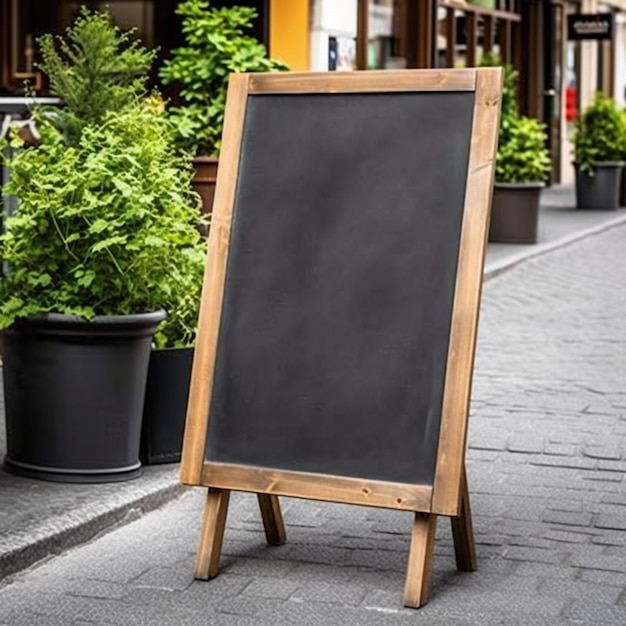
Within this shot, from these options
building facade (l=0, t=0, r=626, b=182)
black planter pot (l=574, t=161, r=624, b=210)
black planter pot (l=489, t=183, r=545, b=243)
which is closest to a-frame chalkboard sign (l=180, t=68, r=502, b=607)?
building facade (l=0, t=0, r=626, b=182)

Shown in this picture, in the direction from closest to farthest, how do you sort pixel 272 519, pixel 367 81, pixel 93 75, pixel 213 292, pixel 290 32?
1. pixel 367 81
2. pixel 213 292
3. pixel 272 519
4. pixel 93 75
5. pixel 290 32

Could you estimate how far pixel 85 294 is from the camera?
19.9 ft

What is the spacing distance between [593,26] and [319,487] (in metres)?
21.7

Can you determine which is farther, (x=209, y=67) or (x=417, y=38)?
(x=417, y=38)

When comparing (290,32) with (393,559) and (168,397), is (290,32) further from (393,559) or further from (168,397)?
(393,559)

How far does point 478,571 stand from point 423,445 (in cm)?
61

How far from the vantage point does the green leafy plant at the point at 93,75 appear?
7117 mm

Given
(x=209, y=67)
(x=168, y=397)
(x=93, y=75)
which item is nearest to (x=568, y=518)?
(x=168, y=397)

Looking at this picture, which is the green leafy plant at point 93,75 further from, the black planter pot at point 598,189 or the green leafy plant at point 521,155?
the black planter pot at point 598,189

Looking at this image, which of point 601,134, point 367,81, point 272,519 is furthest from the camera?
point 601,134

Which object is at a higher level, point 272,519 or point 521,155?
point 521,155

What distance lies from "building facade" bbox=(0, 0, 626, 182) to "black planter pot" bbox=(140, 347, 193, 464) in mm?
7801

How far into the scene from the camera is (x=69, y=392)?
599 centimetres

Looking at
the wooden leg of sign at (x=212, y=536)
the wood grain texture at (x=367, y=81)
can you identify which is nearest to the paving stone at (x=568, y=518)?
the wooden leg of sign at (x=212, y=536)
